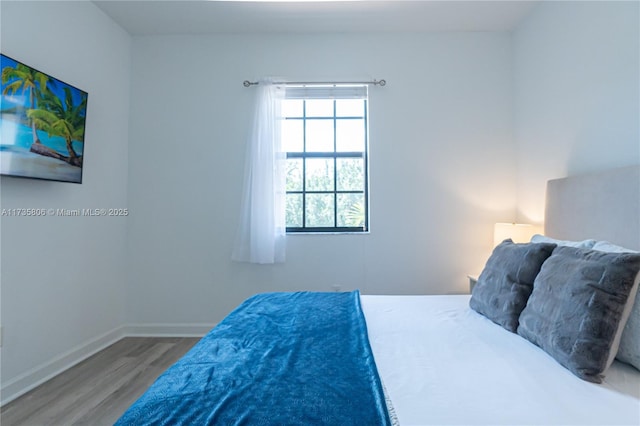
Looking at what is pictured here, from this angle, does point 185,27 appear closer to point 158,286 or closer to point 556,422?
point 158,286

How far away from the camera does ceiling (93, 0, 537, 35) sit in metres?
2.41

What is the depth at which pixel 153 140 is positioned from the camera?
2.83 metres

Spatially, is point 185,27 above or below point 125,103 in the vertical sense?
above

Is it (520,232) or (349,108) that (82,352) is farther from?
(520,232)

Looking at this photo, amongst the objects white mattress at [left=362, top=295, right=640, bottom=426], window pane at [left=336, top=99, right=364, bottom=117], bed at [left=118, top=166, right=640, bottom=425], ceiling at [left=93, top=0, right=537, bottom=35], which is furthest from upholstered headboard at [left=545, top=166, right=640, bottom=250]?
window pane at [left=336, top=99, right=364, bottom=117]

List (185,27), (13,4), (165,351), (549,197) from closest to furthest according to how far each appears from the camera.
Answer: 1. (13,4)
2. (549,197)
3. (165,351)
4. (185,27)

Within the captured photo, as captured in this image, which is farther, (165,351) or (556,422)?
(165,351)

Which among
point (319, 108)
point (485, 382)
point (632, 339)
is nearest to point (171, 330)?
point (319, 108)

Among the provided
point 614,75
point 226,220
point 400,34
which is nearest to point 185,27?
point 226,220

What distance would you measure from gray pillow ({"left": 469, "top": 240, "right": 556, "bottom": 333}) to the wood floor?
2113 millimetres

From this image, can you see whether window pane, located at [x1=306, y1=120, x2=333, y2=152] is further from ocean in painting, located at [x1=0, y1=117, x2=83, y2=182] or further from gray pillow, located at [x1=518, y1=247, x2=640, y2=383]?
gray pillow, located at [x1=518, y1=247, x2=640, y2=383]

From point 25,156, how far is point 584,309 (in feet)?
9.59

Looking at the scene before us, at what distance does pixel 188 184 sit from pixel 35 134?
3.73 feet

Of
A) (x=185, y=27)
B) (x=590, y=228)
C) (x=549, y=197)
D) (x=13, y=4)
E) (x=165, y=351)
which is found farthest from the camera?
(x=185, y=27)
